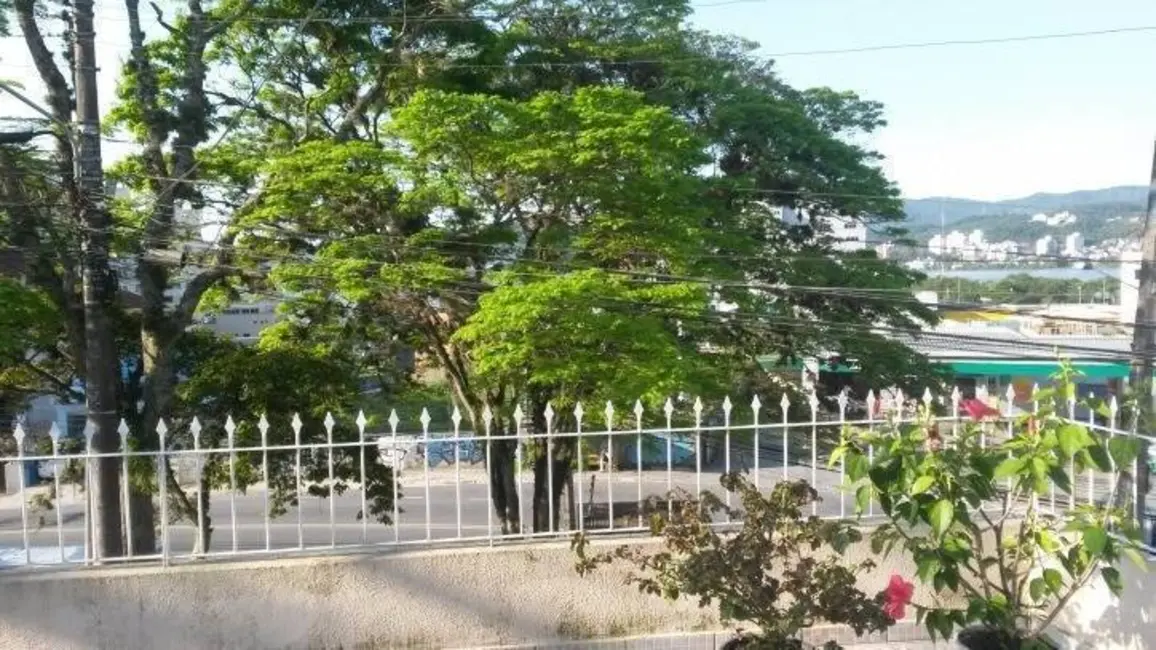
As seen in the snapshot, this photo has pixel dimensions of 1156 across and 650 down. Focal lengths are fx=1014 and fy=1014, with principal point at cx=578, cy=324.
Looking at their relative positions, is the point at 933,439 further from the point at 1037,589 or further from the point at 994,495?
the point at 1037,589

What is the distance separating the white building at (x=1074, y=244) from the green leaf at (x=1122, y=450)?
7241mm

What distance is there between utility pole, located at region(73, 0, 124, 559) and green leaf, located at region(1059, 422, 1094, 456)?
222 inches

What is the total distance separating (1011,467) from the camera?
12.3ft

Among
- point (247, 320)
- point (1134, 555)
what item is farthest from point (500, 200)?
point (247, 320)

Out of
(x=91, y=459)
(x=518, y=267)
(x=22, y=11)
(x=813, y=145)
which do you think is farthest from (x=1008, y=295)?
(x=22, y=11)

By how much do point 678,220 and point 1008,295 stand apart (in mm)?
4149

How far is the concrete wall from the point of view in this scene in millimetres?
4289

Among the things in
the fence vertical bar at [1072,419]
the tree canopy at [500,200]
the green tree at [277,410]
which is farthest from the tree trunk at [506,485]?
the fence vertical bar at [1072,419]

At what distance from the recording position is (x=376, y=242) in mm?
10273

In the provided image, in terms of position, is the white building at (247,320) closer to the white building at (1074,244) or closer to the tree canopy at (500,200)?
the tree canopy at (500,200)

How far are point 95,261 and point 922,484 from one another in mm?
6306

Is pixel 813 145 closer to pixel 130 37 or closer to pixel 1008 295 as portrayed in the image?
pixel 1008 295

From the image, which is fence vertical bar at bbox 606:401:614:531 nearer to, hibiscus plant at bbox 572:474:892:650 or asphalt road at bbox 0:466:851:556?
hibiscus plant at bbox 572:474:892:650

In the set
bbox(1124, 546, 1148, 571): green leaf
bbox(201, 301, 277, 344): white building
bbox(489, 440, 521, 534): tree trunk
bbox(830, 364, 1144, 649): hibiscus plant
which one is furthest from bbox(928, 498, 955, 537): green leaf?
bbox(201, 301, 277, 344): white building
